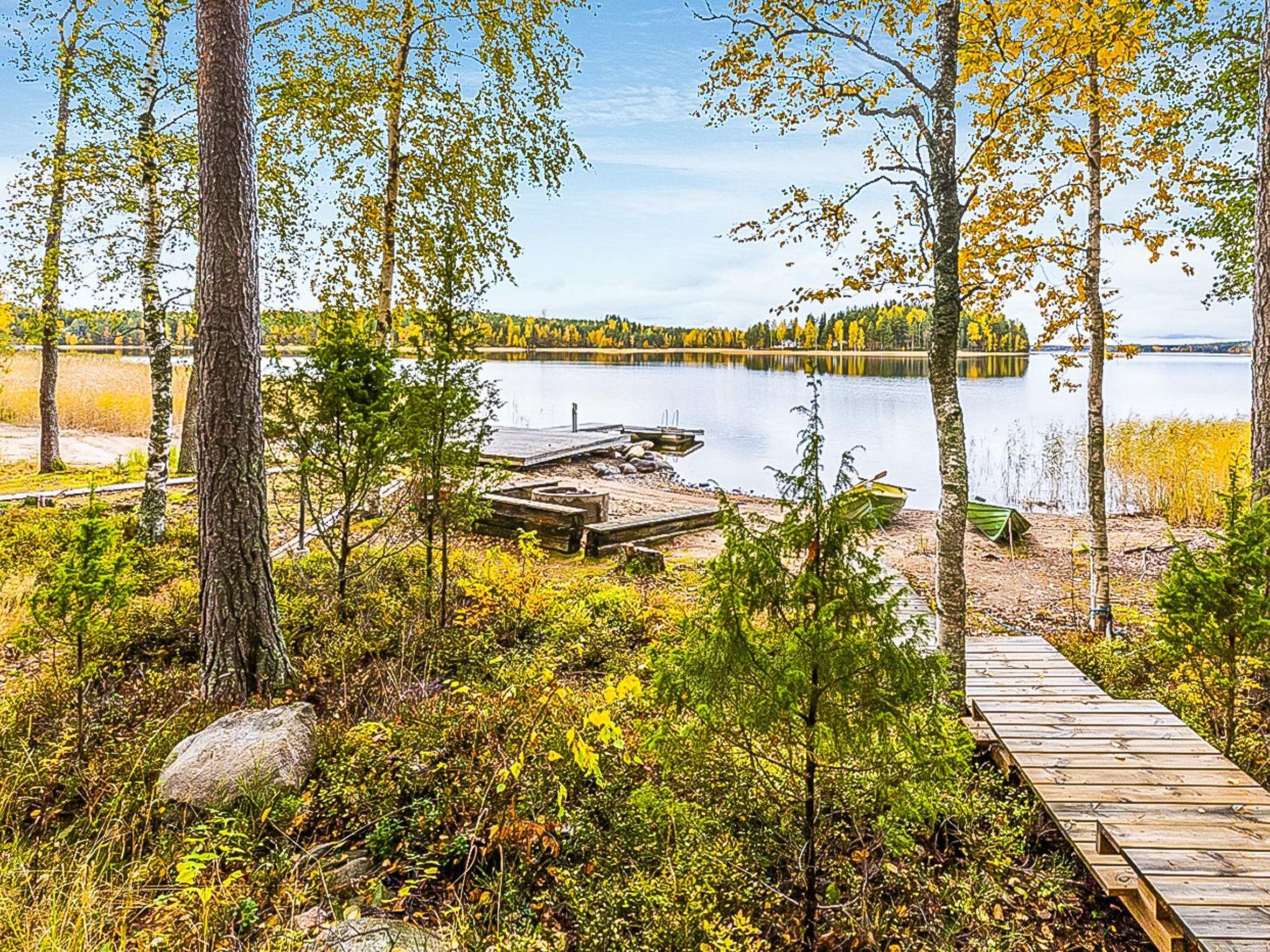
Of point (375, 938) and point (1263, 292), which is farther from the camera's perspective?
point (1263, 292)

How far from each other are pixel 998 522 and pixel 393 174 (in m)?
9.29

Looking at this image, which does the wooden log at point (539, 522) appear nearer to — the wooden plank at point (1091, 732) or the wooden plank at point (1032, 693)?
the wooden plank at point (1032, 693)

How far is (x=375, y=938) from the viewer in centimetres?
206

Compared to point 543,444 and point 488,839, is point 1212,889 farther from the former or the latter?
point 543,444

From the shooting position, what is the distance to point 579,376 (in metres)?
49.7

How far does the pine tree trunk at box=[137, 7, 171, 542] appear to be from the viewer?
21.9 feet

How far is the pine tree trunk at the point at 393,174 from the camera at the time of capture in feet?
25.2

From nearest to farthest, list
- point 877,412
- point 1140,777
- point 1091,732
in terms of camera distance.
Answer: point 1140,777, point 1091,732, point 877,412

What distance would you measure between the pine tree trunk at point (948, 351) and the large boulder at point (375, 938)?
301 cm

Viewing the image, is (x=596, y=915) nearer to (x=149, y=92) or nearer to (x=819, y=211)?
(x=819, y=211)

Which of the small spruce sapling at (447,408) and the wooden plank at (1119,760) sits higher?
the small spruce sapling at (447,408)

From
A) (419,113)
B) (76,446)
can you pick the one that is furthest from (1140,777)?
(76,446)

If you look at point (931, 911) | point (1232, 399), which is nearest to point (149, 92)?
point (931, 911)

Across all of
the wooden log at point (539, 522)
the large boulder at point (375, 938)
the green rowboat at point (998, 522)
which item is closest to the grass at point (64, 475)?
the wooden log at point (539, 522)
